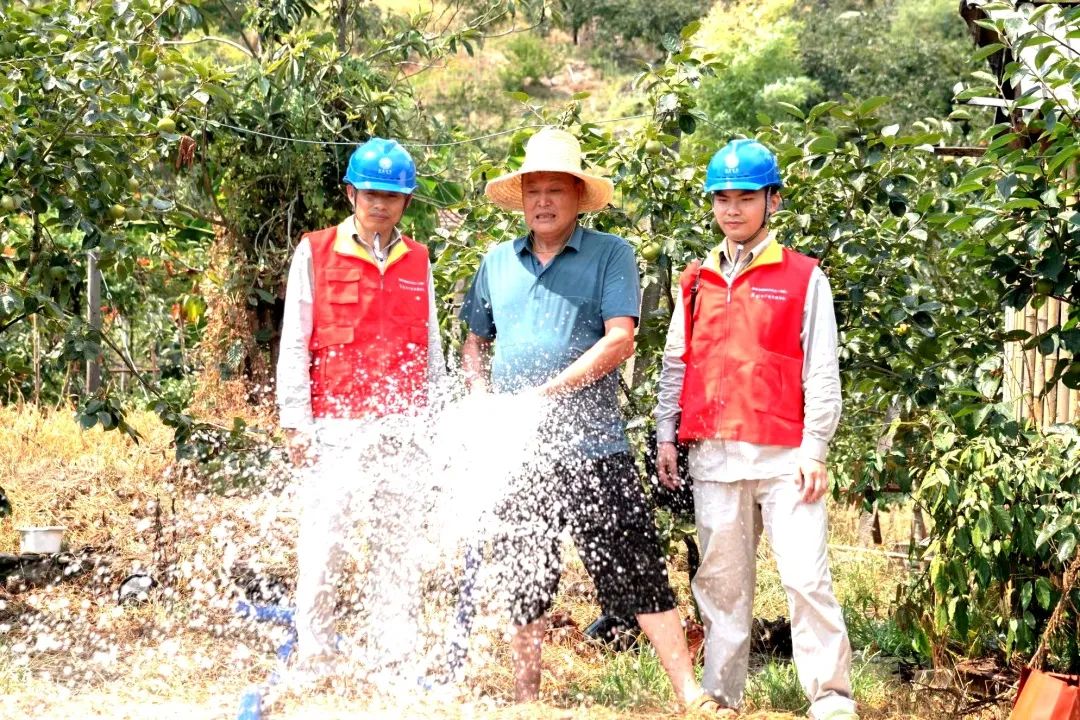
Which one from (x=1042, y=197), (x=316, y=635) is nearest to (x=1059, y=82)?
(x=1042, y=197)

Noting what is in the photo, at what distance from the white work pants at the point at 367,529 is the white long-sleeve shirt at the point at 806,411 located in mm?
993

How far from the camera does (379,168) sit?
4281 mm

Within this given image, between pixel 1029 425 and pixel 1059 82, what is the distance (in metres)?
1.40

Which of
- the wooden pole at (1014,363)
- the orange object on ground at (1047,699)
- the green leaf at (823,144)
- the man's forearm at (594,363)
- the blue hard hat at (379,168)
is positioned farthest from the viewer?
the wooden pole at (1014,363)

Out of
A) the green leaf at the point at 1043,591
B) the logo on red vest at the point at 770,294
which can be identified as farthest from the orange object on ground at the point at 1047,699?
the logo on red vest at the point at 770,294

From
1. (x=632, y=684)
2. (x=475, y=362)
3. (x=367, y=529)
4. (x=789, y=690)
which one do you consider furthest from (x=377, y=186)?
(x=789, y=690)

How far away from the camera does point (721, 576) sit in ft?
13.2

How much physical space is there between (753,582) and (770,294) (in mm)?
903

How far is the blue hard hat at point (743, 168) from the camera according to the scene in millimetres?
3975

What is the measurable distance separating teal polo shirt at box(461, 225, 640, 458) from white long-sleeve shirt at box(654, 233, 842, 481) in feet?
0.89

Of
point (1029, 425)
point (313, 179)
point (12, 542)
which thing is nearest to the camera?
point (1029, 425)

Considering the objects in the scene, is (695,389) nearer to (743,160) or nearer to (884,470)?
(743,160)

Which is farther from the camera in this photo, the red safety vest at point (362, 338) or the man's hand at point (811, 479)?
the red safety vest at point (362, 338)

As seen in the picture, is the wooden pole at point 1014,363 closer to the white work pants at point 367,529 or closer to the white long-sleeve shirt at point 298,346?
the white work pants at point 367,529
